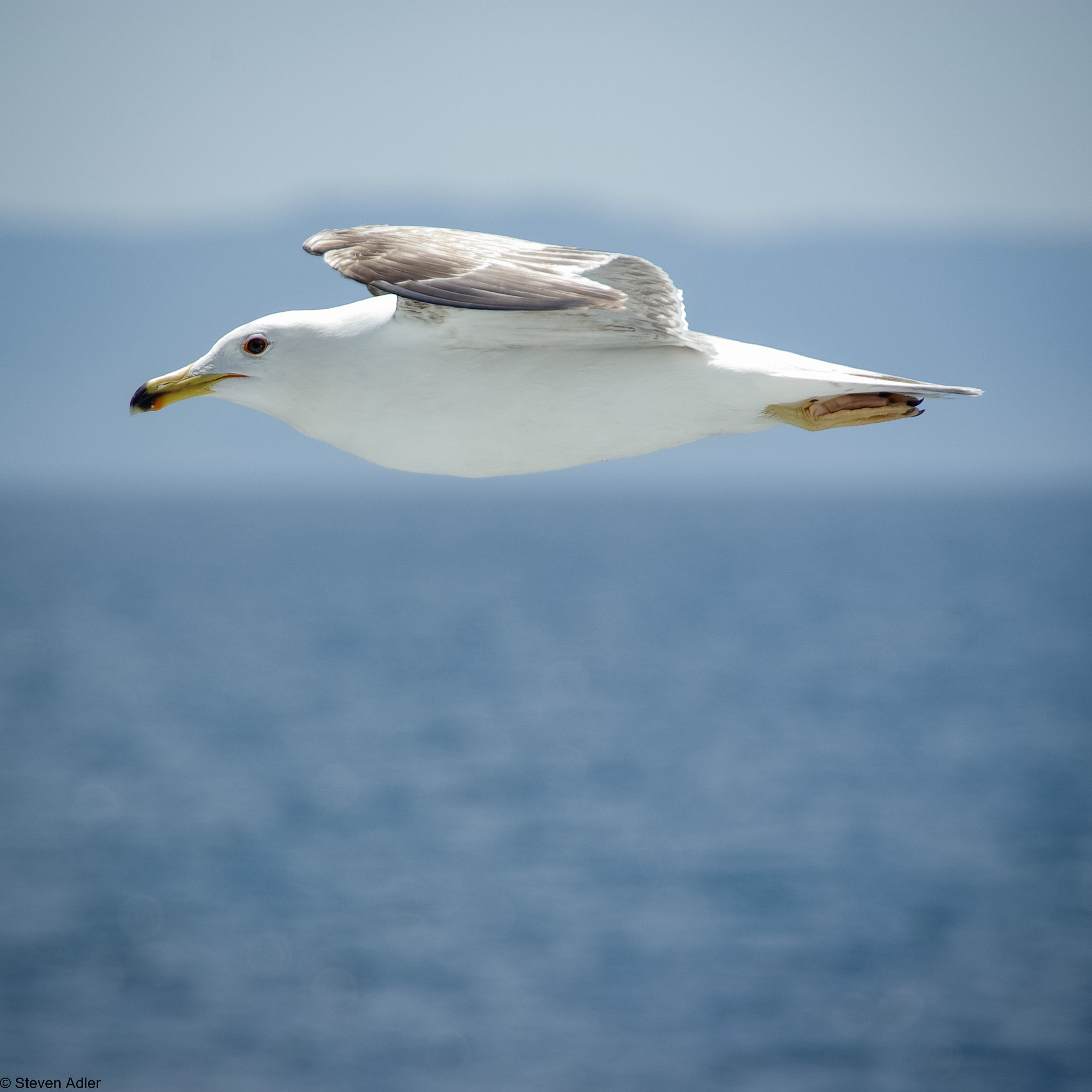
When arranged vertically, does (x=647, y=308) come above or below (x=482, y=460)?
above

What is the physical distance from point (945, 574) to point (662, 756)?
88.8 metres

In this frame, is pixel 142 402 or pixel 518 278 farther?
pixel 142 402

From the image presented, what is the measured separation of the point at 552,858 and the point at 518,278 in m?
52.9

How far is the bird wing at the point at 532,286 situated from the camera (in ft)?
16.1

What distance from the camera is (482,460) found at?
5508mm

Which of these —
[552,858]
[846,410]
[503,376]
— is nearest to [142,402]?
[503,376]

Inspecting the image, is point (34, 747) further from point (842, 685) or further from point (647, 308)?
point (647, 308)

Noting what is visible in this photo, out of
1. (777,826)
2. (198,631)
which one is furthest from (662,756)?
(198,631)

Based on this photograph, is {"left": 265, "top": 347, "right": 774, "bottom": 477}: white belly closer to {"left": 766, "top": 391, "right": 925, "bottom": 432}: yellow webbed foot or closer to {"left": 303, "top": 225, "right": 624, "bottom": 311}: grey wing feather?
{"left": 766, "top": 391, "right": 925, "bottom": 432}: yellow webbed foot

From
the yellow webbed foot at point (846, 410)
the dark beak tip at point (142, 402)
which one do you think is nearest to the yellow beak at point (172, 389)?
the dark beak tip at point (142, 402)

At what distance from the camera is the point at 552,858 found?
55.7 m

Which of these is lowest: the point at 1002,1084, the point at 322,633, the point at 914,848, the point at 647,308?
the point at 1002,1084

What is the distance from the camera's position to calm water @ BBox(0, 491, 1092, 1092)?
4194cm

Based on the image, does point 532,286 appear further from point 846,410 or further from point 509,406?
point 846,410
